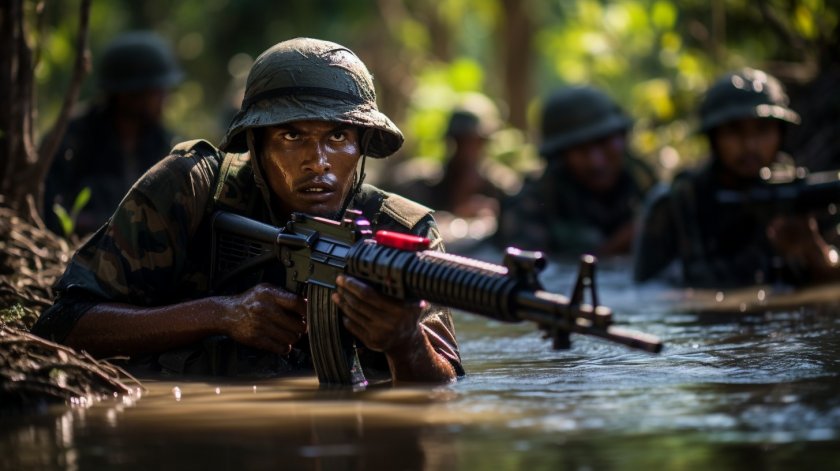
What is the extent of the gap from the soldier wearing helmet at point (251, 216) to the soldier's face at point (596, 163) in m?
7.20

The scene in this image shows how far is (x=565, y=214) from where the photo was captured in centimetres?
1320

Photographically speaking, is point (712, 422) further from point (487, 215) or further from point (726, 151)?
point (487, 215)

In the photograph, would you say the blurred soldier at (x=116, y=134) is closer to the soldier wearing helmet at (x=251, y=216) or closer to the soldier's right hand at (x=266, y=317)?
the soldier wearing helmet at (x=251, y=216)

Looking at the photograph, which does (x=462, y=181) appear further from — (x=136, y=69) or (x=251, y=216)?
(x=251, y=216)

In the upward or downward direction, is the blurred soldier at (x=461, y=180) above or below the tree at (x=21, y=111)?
above

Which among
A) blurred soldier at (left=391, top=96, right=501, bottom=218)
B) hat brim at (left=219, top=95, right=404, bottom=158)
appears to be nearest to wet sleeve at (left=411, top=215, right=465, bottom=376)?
hat brim at (left=219, top=95, right=404, bottom=158)

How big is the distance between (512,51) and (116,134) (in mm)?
12058

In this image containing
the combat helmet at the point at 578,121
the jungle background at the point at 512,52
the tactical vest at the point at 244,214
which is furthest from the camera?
the combat helmet at the point at 578,121

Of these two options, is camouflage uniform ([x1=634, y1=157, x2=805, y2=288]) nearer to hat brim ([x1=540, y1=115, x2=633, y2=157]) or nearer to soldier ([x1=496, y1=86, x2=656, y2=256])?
soldier ([x1=496, y1=86, x2=656, y2=256])

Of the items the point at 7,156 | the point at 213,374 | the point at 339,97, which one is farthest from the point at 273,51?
the point at 7,156

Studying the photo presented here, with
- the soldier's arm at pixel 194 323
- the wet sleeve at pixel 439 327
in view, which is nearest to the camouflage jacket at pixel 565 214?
the wet sleeve at pixel 439 327

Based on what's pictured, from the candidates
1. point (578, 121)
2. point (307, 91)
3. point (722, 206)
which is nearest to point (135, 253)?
point (307, 91)

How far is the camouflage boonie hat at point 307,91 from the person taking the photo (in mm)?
5688

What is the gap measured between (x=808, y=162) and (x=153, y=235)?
289 inches
